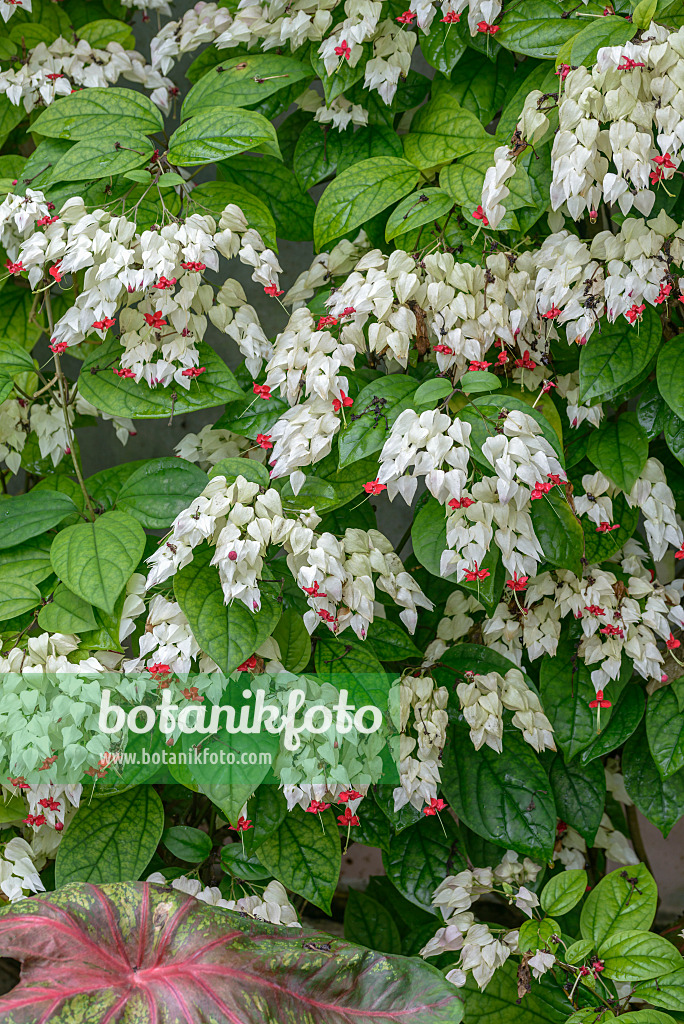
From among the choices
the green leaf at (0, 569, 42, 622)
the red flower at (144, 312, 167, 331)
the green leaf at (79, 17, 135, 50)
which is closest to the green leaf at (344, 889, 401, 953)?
the green leaf at (0, 569, 42, 622)

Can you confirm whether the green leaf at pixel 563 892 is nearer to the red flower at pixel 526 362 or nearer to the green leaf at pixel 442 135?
the red flower at pixel 526 362

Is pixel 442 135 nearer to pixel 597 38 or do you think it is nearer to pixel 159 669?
pixel 597 38

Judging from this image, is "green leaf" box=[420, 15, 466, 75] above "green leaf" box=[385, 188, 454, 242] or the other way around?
above

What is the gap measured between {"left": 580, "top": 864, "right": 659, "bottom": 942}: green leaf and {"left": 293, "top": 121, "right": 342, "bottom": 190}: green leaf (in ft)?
3.62

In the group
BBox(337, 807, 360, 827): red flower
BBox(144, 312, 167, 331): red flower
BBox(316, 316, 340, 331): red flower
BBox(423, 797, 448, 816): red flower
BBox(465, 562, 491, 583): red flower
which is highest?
BBox(144, 312, 167, 331): red flower

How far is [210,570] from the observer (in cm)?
103

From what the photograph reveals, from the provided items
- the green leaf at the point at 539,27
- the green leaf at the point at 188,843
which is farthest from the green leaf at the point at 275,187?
the green leaf at the point at 188,843

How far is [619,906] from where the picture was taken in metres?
1.13

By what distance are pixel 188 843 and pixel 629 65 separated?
1164 mm

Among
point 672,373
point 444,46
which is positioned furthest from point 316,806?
point 444,46

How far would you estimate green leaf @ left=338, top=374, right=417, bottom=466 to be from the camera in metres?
1.03

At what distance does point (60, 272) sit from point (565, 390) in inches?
27.8

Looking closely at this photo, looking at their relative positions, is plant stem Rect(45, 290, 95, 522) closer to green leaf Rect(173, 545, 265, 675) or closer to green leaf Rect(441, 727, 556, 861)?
green leaf Rect(173, 545, 265, 675)

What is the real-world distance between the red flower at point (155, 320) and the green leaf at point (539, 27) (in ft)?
1.92
